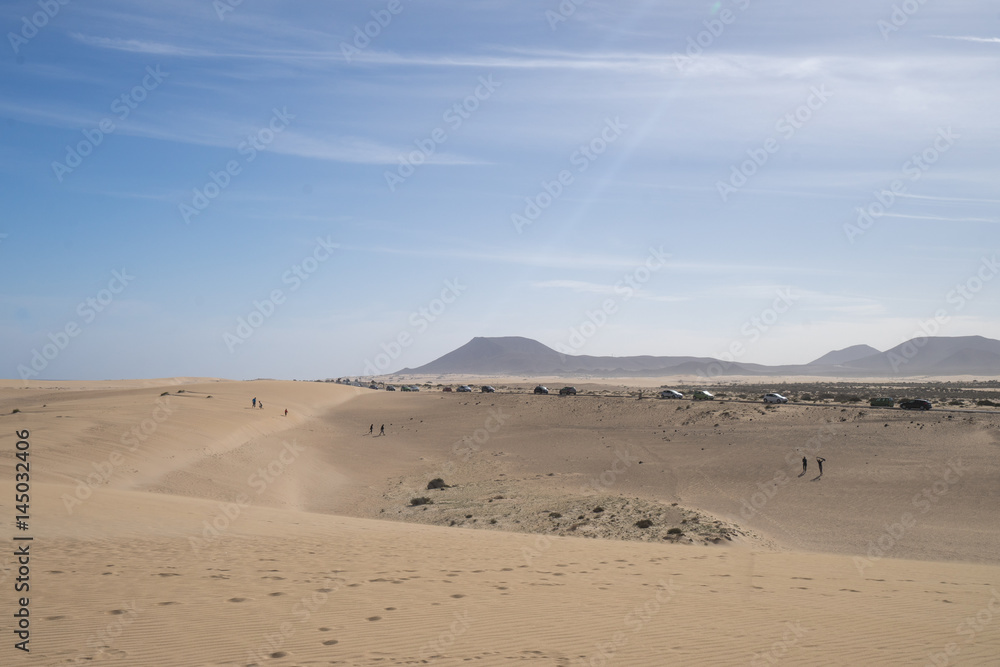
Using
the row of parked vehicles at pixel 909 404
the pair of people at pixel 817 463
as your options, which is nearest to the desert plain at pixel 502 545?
the pair of people at pixel 817 463

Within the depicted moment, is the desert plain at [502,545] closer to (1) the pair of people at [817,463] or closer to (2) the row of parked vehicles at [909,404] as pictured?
(1) the pair of people at [817,463]

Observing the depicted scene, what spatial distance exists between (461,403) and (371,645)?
57.4m

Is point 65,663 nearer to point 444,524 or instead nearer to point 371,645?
point 371,645

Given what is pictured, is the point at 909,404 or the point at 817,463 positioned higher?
the point at 909,404

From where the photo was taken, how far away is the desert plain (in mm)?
8617

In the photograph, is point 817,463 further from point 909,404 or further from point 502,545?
point 502,545

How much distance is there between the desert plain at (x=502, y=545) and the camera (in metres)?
8.62

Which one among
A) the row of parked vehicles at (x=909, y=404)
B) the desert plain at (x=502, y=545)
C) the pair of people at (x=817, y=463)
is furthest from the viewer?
the row of parked vehicles at (x=909, y=404)

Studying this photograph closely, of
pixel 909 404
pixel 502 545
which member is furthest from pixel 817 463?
pixel 502 545

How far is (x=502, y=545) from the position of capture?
54.0ft

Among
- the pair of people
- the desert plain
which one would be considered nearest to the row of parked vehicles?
the desert plain

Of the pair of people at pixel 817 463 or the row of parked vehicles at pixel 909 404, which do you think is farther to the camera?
the row of parked vehicles at pixel 909 404

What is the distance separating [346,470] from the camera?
34438 millimetres

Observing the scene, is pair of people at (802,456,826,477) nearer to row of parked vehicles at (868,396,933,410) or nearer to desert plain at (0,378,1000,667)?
desert plain at (0,378,1000,667)
